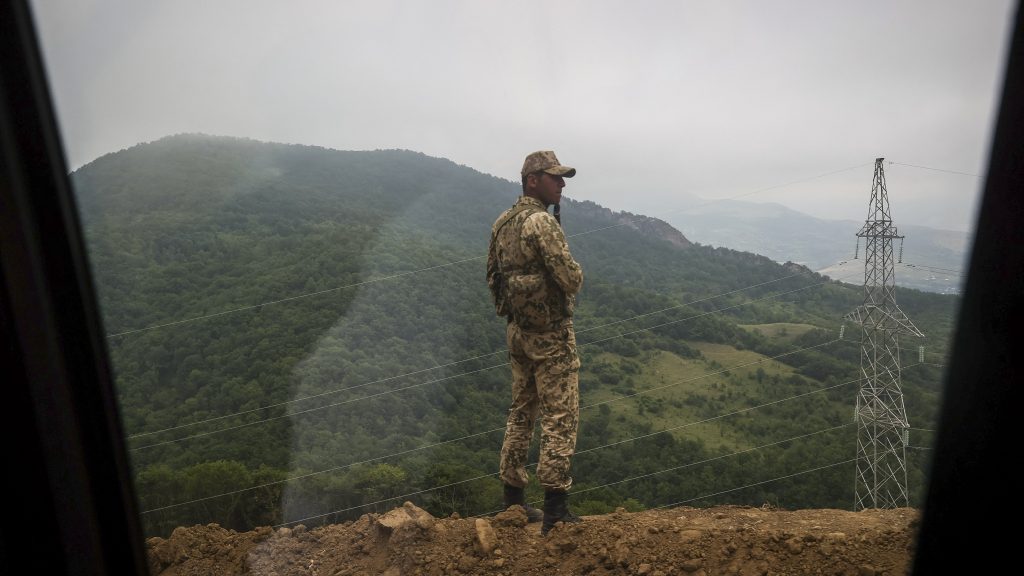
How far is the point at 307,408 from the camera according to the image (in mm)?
10367

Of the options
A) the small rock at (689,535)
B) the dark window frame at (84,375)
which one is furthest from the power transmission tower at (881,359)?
the dark window frame at (84,375)

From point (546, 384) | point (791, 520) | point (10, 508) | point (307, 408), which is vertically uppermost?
point (10, 508)

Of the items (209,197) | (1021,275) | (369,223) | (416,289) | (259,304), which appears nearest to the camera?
(1021,275)

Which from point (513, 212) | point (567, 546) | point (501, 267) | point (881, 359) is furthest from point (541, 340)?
point (881, 359)

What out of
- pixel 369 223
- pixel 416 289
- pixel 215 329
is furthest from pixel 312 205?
pixel 215 329

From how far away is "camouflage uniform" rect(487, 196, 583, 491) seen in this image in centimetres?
390

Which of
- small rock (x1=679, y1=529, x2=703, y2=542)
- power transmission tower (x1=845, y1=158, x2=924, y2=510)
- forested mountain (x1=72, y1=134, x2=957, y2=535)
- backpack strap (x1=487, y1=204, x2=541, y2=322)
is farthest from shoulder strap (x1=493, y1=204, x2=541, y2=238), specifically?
power transmission tower (x1=845, y1=158, x2=924, y2=510)

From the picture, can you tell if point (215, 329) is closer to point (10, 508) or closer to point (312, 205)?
point (312, 205)

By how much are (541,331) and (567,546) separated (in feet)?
4.65

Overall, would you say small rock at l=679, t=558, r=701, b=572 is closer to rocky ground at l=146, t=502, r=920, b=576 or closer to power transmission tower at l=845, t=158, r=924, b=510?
rocky ground at l=146, t=502, r=920, b=576

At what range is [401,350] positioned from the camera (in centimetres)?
1298

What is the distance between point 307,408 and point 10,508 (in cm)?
949

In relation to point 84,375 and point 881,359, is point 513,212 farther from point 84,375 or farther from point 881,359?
point 881,359

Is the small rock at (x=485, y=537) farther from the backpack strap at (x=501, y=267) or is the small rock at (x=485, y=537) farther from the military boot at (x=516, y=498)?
the backpack strap at (x=501, y=267)
